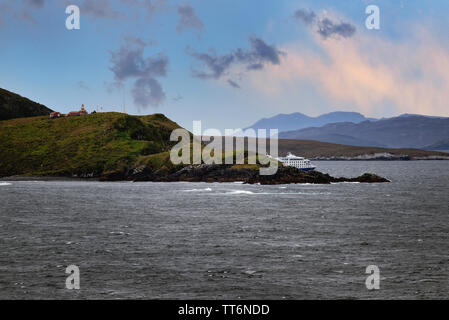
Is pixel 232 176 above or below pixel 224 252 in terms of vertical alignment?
above

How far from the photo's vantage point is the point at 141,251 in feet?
135

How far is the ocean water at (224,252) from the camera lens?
29172 millimetres

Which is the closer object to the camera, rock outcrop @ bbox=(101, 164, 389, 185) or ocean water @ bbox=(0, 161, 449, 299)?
ocean water @ bbox=(0, 161, 449, 299)

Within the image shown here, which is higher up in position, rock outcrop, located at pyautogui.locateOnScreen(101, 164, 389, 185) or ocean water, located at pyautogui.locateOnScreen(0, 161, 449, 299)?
rock outcrop, located at pyautogui.locateOnScreen(101, 164, 389, 185)

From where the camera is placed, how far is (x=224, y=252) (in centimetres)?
4075

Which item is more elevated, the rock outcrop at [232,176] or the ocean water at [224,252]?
the rock outcrop at [232,176]

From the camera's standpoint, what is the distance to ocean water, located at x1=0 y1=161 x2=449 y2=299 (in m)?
29.2

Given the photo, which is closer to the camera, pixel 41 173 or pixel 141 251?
pixel 141 251

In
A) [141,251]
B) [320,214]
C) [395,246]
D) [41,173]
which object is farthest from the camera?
[41,173]

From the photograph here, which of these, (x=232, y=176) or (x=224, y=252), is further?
(x=232, y=176)

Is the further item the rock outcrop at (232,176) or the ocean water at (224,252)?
the rock outcrop at (232,176)
